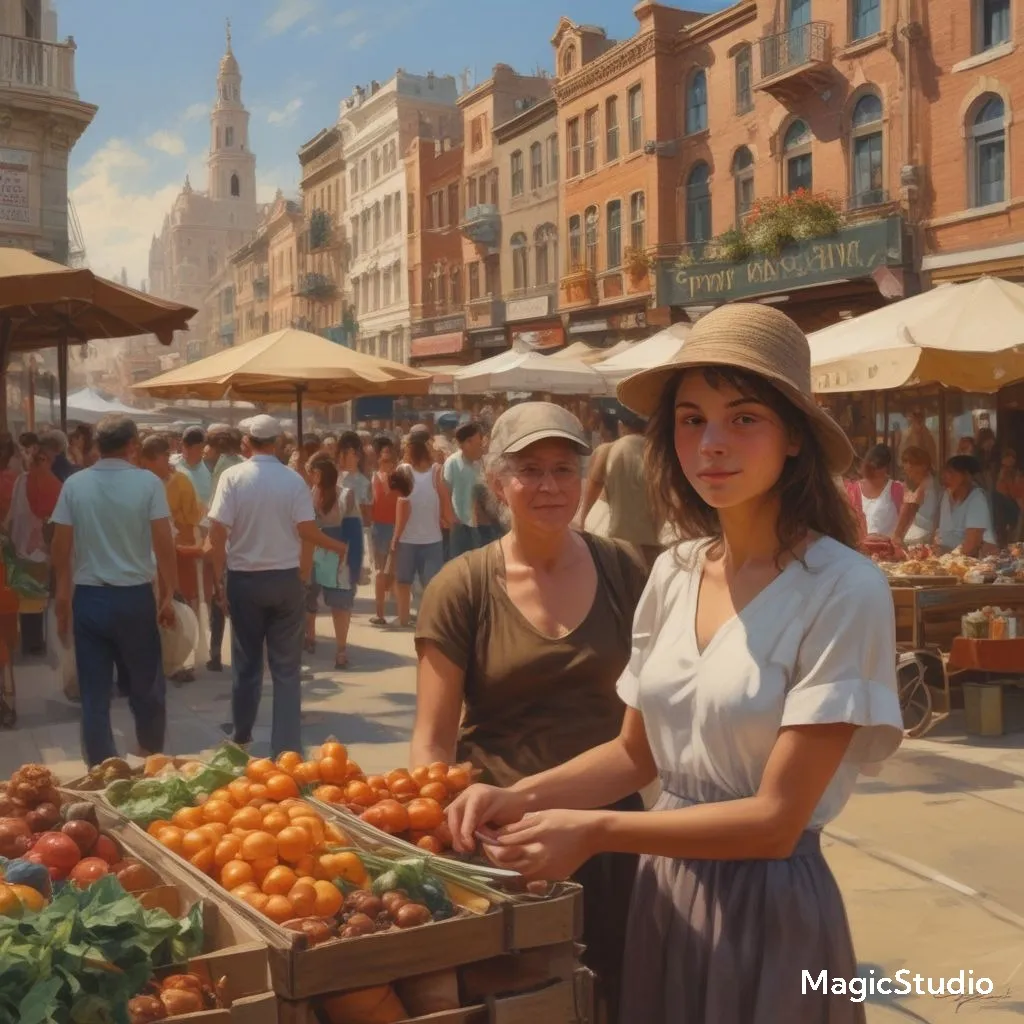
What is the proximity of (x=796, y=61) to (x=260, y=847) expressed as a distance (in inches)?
950

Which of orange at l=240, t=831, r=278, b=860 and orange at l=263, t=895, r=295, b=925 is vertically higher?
orange at l=240, t=831, r=278, b=860

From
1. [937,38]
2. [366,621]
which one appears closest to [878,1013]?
[366,621]

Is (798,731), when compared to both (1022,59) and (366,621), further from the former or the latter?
(1022,59)

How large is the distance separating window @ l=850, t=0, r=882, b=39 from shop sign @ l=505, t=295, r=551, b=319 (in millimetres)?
14211

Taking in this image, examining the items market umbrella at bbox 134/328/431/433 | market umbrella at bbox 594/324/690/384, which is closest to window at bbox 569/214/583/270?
market umbrella at bbox 594/324/690/384

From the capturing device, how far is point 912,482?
1007cm

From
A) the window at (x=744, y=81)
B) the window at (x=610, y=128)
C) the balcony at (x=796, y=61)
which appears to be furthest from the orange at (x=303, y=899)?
the window at (x=610, y=128)

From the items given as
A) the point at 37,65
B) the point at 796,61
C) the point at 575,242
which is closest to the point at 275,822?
the point at 796,61

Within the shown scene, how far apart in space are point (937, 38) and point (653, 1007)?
72.5ft

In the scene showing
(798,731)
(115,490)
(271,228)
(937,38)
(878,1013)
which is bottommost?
(878,1013)

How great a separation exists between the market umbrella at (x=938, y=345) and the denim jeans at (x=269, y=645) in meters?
4.37

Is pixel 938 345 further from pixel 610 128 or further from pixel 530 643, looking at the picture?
pixel 610 128

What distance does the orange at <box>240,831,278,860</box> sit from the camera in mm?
2406

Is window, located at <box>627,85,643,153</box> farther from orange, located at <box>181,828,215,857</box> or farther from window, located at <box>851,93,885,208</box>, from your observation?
orange, located at <box>181,828,215,857</box>
